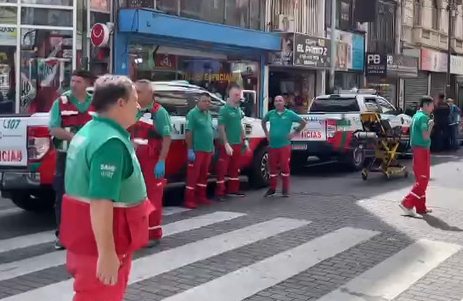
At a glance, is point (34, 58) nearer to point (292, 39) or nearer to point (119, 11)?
point (119, 11)

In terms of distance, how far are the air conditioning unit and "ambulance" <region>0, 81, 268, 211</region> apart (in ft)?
41.0

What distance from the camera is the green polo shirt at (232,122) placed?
11422 mm

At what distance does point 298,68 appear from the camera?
26.2 meters

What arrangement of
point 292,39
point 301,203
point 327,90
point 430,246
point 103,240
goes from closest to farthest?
1. point 103,240
2. point 430,246
3. point 301,203
4. point 292,39
5. point 327,90

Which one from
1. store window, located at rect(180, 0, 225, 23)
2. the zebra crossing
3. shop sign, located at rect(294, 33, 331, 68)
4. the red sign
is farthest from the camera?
shop sign, located at rect(294, 33, 331, 68)

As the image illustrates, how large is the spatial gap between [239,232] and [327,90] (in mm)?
18526

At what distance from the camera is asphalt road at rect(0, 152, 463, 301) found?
646 centimetres

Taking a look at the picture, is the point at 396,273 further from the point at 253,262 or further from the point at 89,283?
the point at 89,283

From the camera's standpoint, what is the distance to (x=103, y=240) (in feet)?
11.8

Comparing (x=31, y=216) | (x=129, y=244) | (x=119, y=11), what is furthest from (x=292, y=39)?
(x=129, y=244)

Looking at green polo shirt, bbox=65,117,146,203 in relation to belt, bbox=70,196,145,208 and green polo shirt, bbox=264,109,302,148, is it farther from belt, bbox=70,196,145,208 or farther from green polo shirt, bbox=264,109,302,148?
green polo shirt, bbox=264,109,302,148

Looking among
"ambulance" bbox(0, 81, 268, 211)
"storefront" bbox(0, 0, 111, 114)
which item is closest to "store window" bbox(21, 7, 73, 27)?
"storefront" bbox(0, 0, 111, 114)

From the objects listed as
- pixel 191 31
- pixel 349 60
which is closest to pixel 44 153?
pixel 191 31

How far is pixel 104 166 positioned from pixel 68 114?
4233 millimetres
